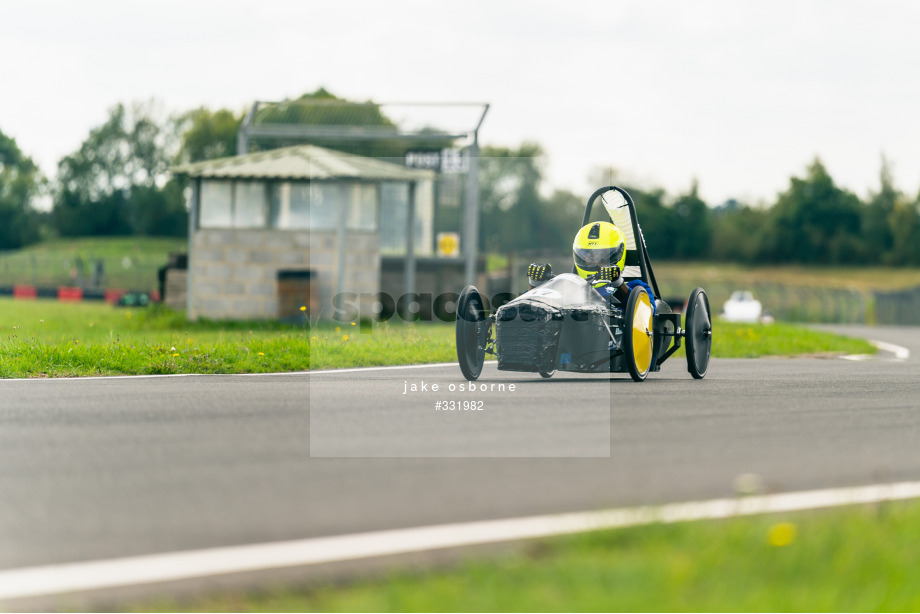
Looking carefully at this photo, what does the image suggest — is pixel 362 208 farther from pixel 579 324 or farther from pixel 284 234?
pixel 579 324

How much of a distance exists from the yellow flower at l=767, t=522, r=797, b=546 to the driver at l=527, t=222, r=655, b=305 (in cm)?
581

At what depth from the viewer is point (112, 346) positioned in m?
12.7

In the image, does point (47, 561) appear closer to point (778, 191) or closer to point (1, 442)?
point (1, 442)

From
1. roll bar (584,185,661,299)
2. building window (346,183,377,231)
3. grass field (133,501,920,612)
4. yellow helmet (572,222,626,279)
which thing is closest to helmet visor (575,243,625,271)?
yellow helmet (572,222,626,279)

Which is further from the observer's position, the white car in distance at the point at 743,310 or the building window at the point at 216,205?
the white car in distance at the point at 743,310

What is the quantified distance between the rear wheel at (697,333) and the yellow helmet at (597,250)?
1.09 meters

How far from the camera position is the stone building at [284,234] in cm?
2217

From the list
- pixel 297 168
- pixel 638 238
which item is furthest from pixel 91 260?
pixel 638 238

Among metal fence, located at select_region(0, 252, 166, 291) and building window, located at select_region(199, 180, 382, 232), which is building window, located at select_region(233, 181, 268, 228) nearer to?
building window, located at select_region(199, 180, 382, 232)

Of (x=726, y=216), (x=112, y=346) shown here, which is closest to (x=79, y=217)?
(x=726, y=216)

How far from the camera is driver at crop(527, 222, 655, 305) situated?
34.0ft

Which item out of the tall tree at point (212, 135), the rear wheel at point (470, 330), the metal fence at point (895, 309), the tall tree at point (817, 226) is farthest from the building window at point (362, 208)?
the tall tree at point (817, 226)

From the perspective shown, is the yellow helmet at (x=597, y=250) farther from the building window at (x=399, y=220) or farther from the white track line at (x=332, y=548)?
the building window at (x=399, y=220)

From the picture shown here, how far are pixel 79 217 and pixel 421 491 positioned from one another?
3399 inches
